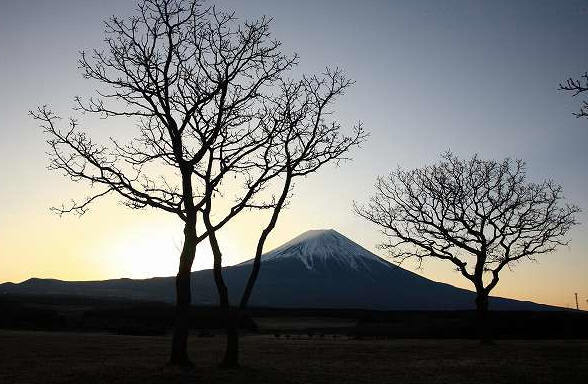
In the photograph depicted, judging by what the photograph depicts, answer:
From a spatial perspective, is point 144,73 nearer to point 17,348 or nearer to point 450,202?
point 17,348

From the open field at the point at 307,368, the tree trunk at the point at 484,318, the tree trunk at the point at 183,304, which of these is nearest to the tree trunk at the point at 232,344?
the open field at the point at 307,368

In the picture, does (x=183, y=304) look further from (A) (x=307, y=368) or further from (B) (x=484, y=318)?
(B) (x=484, y=318)

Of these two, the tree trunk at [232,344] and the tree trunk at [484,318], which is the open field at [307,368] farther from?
the tree trunk at [484,318]

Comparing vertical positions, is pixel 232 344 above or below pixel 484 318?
below

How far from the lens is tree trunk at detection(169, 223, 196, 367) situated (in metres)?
20.1

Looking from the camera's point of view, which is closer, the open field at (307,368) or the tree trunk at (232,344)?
the open field at (307,368)

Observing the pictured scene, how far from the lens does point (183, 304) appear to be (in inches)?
810

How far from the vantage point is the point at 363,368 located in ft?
72.5

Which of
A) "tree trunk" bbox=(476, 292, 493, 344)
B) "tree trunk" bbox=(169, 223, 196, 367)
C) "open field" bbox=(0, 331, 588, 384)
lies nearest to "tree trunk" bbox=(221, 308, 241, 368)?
"open field" bbox=(0, 331, 588, 384)

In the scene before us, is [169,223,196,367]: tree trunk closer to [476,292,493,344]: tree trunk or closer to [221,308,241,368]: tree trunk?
[221,308,241,368]: tree trunk

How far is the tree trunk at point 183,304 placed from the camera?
20.1 meters

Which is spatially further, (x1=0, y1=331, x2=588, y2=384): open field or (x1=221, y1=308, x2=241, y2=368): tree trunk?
(x1=221, y1=308, x2=241, y2=368): tree trunk

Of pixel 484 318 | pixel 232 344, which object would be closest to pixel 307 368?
pixel 232 344

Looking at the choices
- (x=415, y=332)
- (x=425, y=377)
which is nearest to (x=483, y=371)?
(x=425, y=377)
